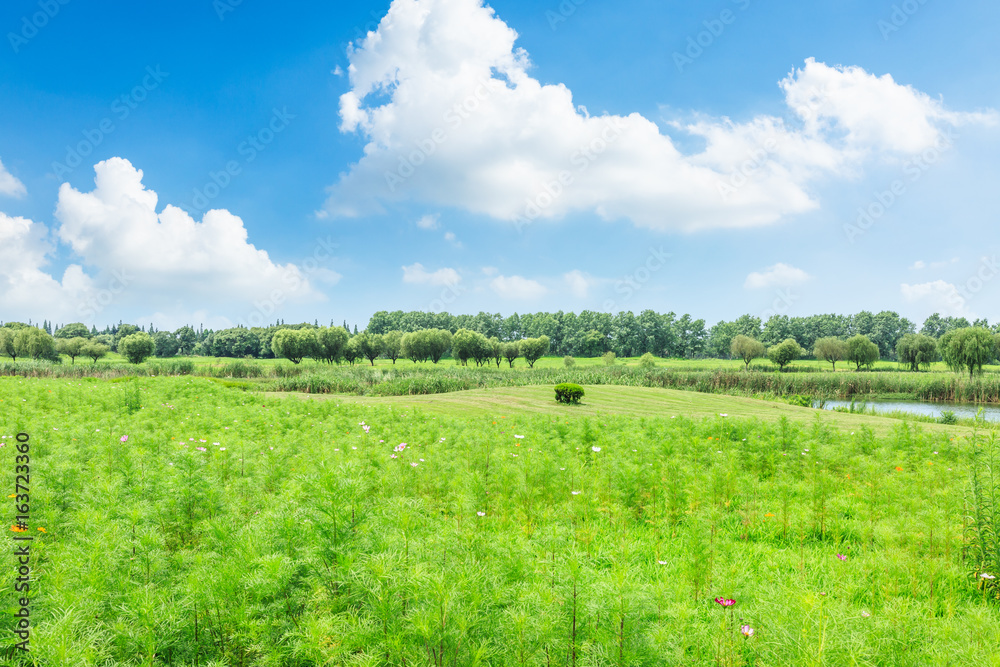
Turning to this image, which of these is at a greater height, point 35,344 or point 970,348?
point 970,348

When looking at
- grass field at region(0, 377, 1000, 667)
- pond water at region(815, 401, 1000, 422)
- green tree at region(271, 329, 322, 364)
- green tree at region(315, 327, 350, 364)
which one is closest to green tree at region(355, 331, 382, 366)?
green tree at region(315, 327, 350, 364)

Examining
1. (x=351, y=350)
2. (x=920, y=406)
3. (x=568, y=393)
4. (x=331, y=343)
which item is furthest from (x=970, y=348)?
(x=331, y=343)

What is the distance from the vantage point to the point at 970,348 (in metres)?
39.1

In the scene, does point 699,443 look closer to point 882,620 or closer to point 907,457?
point 907,457

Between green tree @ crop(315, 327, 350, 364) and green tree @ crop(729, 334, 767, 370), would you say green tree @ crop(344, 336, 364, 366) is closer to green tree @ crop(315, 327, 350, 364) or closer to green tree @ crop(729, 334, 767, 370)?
green tree @ crop(315, 327, 350, 364)

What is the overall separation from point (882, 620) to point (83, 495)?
22.9 feet

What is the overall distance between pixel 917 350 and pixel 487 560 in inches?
3443

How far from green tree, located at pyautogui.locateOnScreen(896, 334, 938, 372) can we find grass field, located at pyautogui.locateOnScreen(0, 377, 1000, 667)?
78.6 m

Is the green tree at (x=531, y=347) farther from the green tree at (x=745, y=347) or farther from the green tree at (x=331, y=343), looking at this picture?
the green tree at (x=745, y=347)

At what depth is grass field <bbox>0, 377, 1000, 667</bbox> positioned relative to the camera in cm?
262

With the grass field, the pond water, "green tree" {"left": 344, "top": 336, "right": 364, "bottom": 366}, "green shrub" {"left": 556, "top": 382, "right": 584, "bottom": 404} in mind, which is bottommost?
the pond water

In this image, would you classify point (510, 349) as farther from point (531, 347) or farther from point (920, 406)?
point (920, 406)

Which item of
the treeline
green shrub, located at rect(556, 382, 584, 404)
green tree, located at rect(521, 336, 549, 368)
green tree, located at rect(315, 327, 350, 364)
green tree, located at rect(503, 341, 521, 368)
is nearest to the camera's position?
green shrub, located at rect(556, 382, 584, 404)

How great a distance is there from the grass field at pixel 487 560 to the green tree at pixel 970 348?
44.9 meters
